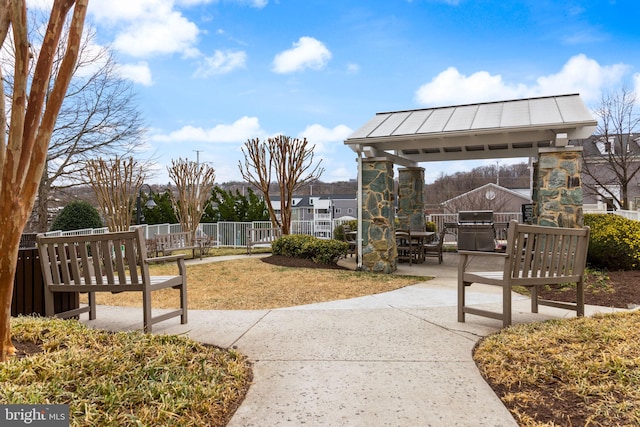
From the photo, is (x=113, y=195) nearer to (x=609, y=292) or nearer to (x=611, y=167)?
(x=609, y=292)

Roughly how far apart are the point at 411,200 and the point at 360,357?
935cm

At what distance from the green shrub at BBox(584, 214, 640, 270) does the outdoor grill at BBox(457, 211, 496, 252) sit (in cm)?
248

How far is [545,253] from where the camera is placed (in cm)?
401

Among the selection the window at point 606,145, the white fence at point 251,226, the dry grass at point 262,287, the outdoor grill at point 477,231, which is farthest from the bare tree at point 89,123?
the window at point 606,145

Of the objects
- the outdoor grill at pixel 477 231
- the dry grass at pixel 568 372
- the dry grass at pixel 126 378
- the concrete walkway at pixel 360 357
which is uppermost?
A: the outdoor grill at pixel 477 231

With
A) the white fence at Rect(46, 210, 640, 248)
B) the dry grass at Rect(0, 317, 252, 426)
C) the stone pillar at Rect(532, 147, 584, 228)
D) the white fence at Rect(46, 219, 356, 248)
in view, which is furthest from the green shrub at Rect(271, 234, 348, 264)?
the dry grass at Rect(0, 317, 252, 426)

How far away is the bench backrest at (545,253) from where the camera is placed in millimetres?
3773

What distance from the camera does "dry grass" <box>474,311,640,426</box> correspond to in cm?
215

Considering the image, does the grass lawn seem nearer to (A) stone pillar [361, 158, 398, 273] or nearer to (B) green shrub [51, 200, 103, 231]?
(A) stone pillar [361, 158, 398, 273]

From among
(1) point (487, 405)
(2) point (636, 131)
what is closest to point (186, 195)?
(1) point (487, 405)

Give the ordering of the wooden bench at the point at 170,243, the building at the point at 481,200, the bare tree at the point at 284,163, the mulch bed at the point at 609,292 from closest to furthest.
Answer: the mulch bed at the point at 609,292 < the wooden bench at the point at 170,243 < the bare tree at the point at 284,163 < the building at the point at 481,200

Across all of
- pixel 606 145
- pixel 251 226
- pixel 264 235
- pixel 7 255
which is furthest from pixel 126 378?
pixel 606 145

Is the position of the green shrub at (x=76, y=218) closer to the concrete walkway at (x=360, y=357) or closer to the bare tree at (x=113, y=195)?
the bare tree at (x=113, y=195)

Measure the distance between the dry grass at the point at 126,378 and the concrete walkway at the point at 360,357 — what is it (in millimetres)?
194
